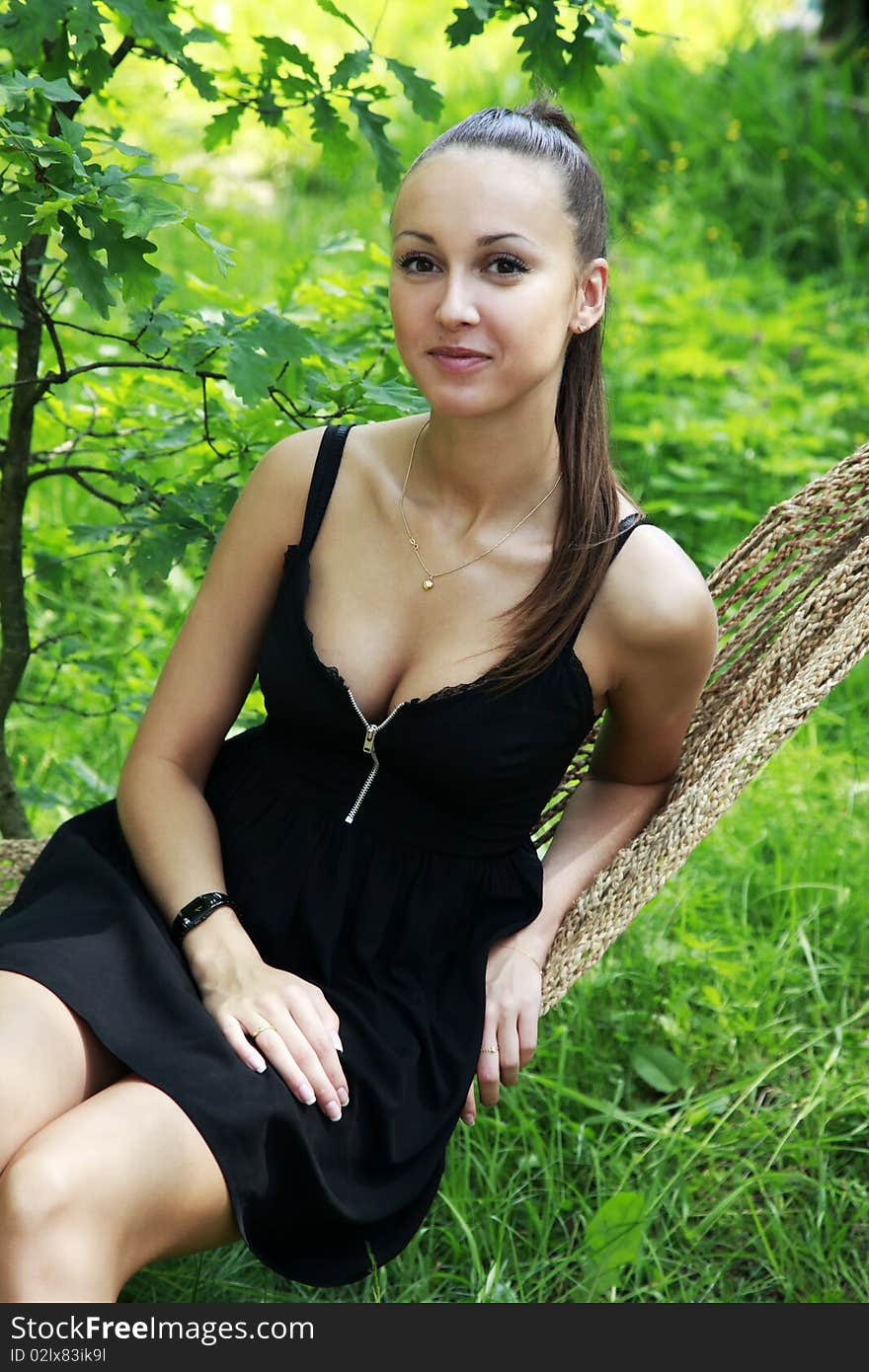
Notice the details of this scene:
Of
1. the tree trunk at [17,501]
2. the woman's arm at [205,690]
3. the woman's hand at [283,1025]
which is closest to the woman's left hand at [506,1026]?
the woman's hand at [283,1025]

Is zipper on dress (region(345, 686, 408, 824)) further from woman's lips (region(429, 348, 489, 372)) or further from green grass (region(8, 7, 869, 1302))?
green grass (region(8, 7, 869, 1302))

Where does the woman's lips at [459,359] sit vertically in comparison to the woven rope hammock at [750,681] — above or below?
above

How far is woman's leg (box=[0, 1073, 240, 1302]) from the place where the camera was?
1523mm

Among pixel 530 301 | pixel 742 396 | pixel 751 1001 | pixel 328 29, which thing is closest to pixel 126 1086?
pixel 530 301

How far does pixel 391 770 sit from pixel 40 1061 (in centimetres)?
59

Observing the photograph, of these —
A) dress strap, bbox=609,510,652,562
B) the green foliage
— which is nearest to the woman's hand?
dress strap, bbox=609,510,652,562

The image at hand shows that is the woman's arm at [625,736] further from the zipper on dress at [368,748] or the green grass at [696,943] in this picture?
the green grass at [696,943]

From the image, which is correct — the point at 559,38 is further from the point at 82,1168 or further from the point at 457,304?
the point at 82,1168

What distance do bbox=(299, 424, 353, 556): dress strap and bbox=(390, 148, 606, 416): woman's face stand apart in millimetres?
248

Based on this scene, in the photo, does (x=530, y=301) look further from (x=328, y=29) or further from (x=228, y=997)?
(x=328, y=29)

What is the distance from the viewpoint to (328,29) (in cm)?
804

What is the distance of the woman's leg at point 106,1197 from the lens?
1.52m

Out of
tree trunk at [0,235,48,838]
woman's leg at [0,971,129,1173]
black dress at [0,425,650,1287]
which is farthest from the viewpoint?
tree trunk at [0,235,48,838]

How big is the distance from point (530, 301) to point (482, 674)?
47 centimetres
